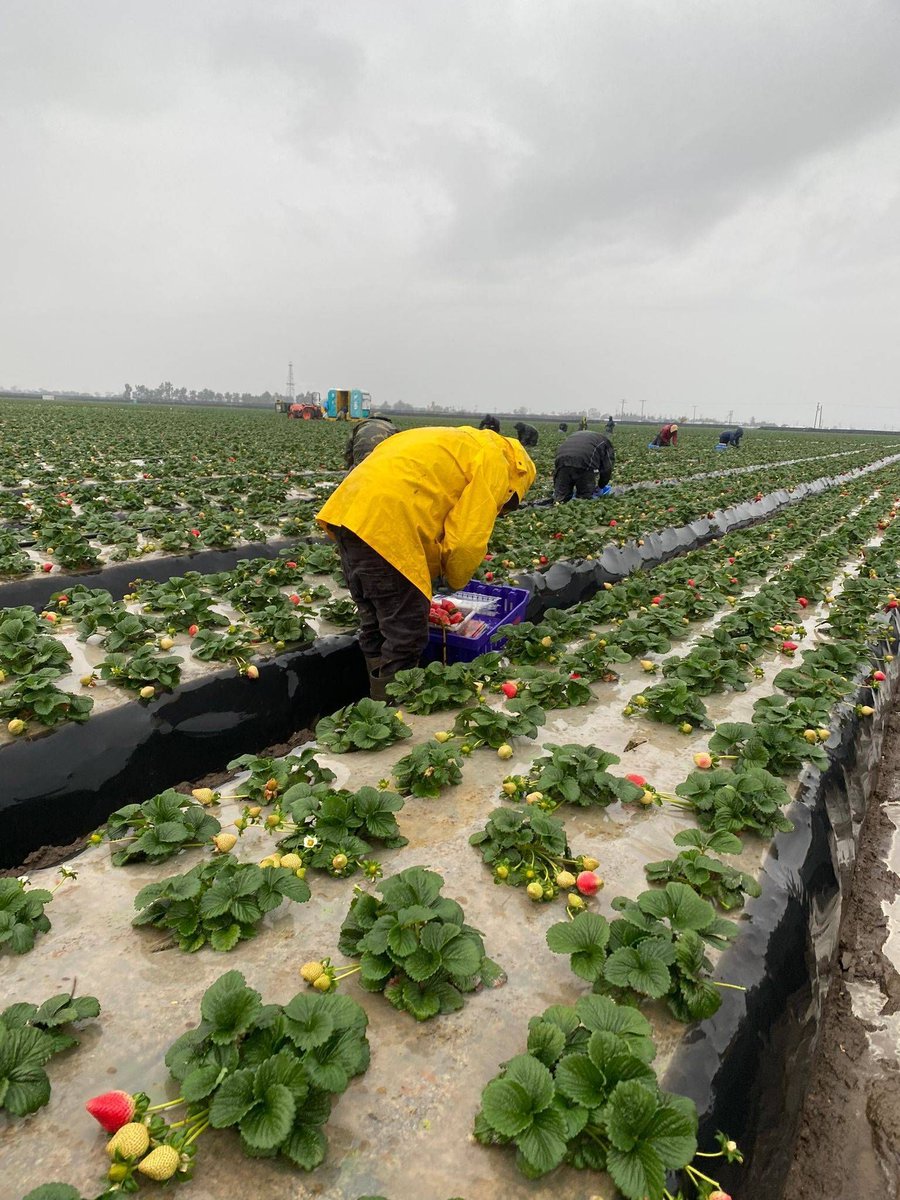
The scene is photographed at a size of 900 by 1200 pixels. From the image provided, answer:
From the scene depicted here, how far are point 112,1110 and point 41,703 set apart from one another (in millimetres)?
2785

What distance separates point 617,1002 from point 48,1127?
1618mm

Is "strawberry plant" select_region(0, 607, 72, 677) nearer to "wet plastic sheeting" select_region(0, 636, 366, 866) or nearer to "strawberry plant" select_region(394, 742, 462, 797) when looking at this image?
"wet plastic sheeting" select_region(0, 636, 366, 866)

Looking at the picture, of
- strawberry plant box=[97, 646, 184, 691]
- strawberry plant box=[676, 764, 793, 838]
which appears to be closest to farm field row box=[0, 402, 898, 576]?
strawberry plant box=[97, 646, 184, 691]

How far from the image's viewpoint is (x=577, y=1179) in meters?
1.57

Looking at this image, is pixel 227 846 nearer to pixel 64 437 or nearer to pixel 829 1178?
pixel 829 1178

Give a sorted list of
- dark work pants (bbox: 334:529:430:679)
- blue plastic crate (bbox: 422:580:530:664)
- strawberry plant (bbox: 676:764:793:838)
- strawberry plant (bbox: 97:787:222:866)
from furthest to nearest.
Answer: blue plastic crate (bbox: 422:580:530:664) < dark work pants (bbox: 334:529:430:679) < strawberry plant (bbox: 676:764:793:838) < strawberry plant (bbox: 97:787:222:866)

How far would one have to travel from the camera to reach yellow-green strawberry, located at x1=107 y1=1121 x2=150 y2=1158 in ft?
4.89

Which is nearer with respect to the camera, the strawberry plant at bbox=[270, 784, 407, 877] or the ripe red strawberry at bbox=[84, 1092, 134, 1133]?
the ripe red strawberry at bbox=[84, 1092, 134, 1133]

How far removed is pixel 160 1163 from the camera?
4.75 ft

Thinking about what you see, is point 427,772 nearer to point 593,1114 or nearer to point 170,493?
point 593,1114

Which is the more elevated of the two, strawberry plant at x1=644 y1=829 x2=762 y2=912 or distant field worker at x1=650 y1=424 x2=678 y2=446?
distant field worker at x1=650 y1=424 x2=678 y2=446

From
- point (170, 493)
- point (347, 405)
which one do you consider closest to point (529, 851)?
point (170, 493)

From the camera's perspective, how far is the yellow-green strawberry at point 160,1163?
56.9 inches

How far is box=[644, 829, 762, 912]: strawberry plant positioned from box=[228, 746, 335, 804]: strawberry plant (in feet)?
5.32
